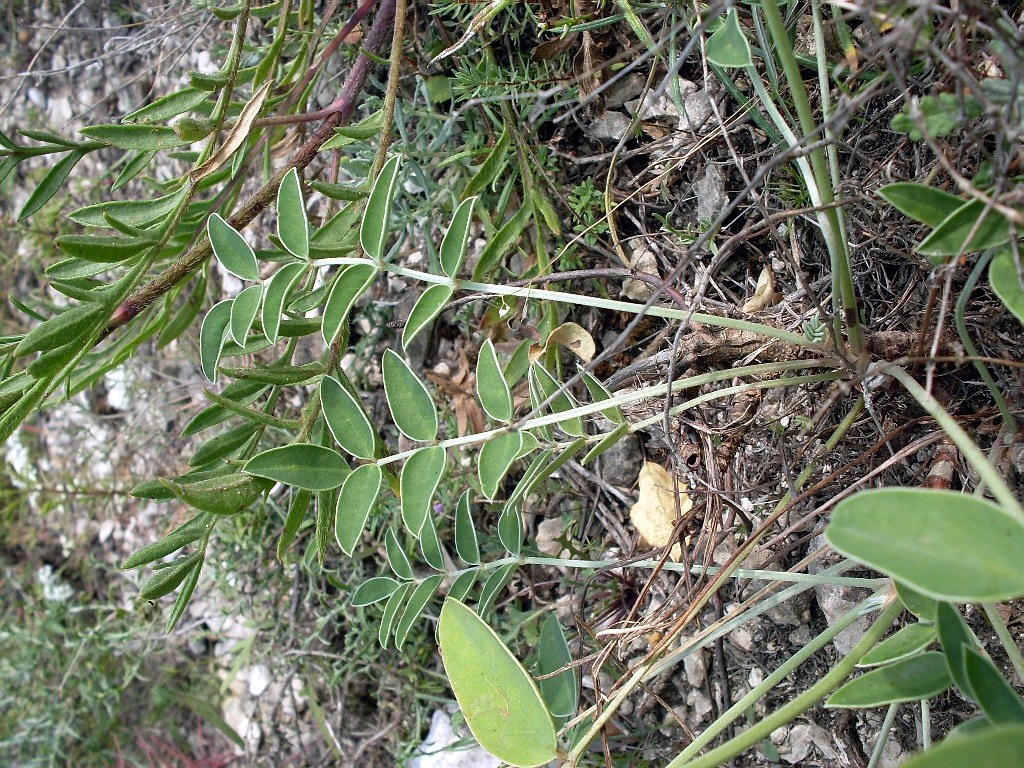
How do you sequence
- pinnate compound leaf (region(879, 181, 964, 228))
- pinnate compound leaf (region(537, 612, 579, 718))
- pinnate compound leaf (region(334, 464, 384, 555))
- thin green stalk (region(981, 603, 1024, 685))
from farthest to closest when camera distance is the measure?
pinnate compound leaf (region(537, 612, 579, 718))
pinnate compound leaf (region(334, 464, 384, 555))
thin green stalk (region(981, 603, 1024, 685))
pinnate compound leaf (region(879, 181, 964, 228))

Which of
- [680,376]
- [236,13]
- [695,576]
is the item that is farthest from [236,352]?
[695,576]

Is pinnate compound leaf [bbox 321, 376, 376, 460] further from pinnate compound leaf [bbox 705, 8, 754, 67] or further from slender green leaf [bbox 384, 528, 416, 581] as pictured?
pinnate compound leaf [bbox 705, 8, 754, 67]

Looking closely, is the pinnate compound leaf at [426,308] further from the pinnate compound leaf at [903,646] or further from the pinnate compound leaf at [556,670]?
the pinnate compound leaf at [903,646]

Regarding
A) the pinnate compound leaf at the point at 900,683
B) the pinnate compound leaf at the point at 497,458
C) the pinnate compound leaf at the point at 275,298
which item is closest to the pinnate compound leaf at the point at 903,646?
the pinnate compound leaf at the point at 900,683

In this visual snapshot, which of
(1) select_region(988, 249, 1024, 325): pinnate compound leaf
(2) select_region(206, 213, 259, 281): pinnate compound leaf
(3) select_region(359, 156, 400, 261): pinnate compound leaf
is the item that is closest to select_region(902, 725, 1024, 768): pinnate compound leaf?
(1) select_region(988, 249, 1024, 325): pinnate compound leaf

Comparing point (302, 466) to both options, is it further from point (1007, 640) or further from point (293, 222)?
point (1007, 640)
